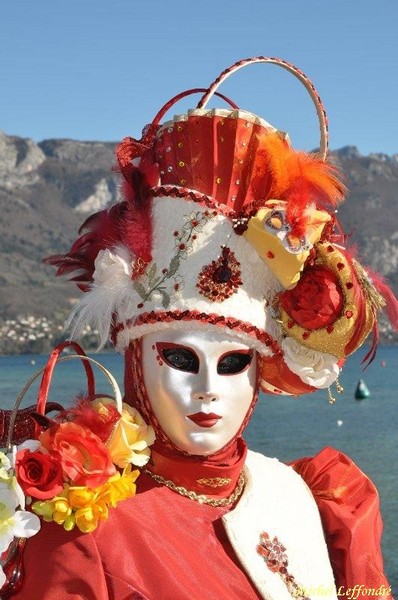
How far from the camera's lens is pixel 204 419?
3516mm

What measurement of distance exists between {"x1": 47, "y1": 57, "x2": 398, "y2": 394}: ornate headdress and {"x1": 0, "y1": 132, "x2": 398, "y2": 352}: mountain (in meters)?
93.7

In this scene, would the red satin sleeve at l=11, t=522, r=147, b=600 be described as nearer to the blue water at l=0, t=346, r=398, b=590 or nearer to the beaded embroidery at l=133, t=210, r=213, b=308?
the beaded embroidery at l=133, t=210, r=213, b=308

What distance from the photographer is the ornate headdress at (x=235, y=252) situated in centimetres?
355

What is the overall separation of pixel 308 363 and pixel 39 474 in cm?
105

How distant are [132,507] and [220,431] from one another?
0.39 metres

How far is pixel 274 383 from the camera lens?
12.6ft

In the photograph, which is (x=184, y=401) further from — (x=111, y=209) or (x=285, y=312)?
(x=111, y=209)

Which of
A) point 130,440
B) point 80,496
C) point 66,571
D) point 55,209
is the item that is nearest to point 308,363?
point 130,440

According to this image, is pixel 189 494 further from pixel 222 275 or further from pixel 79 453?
pixel 222 275

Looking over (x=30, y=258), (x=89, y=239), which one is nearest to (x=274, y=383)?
(x=89, y=239)

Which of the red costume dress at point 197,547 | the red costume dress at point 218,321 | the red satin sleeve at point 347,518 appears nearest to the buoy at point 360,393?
the red satin sleeve at point 347,518

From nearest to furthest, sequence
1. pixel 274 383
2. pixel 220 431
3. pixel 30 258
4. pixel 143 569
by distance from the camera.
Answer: pixel 143 569 → pixel 220 431 → pixel 274 383 → pixel 30 258

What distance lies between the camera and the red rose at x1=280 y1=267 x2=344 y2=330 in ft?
11.8

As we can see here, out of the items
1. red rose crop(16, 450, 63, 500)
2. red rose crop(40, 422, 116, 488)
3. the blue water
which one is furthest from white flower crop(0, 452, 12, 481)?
the blue water
